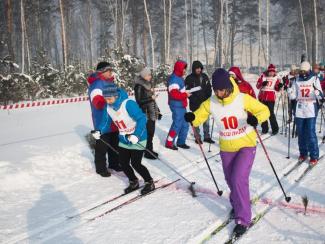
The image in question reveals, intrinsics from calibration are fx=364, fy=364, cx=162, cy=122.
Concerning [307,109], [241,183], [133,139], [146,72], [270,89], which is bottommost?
[241,183]

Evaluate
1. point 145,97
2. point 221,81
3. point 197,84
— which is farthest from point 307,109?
→ point 221,81

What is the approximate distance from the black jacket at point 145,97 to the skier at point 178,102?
581mm

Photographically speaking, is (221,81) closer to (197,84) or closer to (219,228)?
(219,228)

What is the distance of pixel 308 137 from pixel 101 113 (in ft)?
13.4

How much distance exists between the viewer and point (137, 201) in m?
5.50

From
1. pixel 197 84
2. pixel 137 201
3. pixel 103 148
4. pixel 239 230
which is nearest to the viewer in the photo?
pixel 239 230

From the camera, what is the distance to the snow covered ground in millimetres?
4402

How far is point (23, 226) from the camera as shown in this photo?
4.85 m

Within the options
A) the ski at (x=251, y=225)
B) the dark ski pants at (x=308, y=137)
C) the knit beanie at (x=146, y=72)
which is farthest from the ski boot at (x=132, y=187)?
the dark ski pants at (x=308, y=137)

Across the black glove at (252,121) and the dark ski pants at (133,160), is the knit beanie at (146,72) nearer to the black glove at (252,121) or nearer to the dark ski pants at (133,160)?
the dark ski pants at (133,160)

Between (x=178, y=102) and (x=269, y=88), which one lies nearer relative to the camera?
(x=178, y=102)

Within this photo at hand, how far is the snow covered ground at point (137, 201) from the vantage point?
4402mm

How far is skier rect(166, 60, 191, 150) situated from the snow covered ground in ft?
1.11

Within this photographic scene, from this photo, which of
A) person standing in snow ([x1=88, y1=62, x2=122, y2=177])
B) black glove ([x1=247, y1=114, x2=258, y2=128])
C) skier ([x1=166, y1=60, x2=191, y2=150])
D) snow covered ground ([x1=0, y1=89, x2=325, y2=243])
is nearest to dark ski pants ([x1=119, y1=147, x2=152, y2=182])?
snow covered ground ([x1=0, y1=89, x2=325, y2=243])
